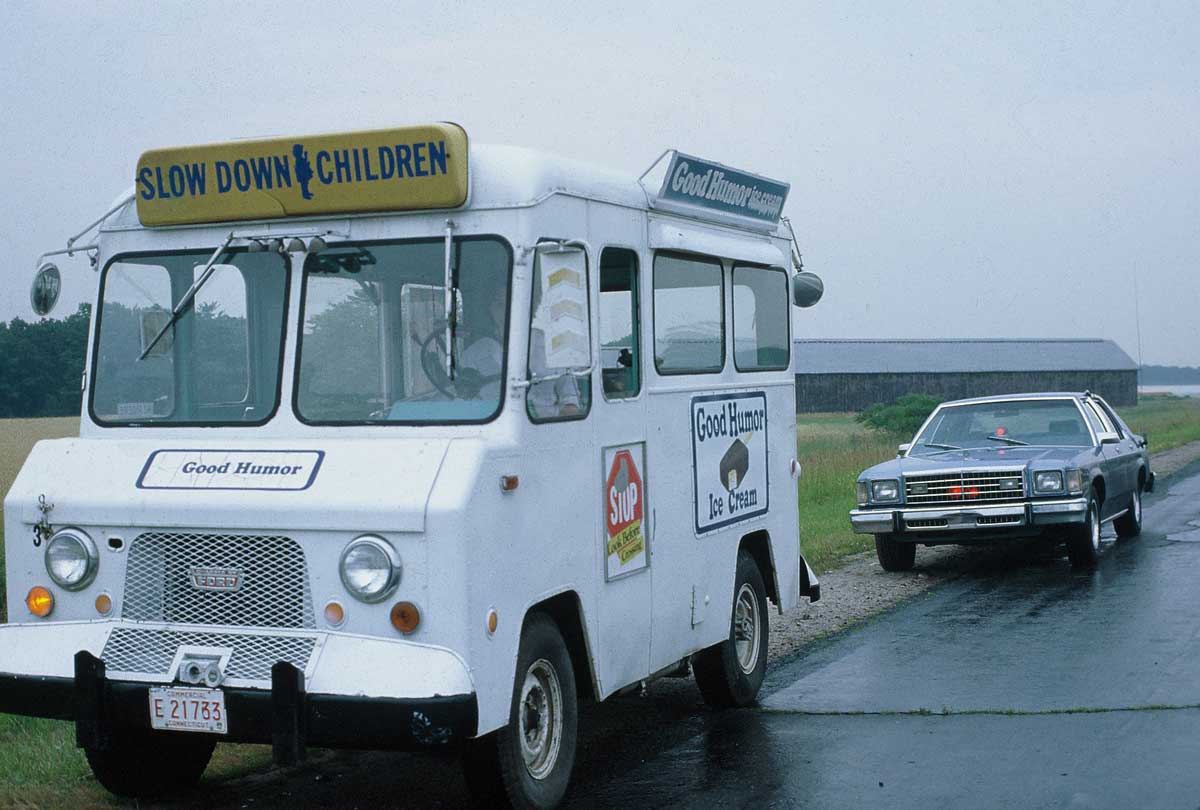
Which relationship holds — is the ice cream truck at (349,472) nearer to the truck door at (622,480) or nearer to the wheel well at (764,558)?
the truck door at (622,480)

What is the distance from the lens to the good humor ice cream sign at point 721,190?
773 centimetres

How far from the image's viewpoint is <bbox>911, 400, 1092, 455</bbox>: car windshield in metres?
15.4

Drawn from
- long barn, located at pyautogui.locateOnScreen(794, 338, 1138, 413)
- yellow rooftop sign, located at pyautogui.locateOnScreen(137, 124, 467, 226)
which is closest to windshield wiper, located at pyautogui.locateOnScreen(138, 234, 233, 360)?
yellow rooftop sign, located at pyautogui.locateOnScreen(137, 124, 467, 226)

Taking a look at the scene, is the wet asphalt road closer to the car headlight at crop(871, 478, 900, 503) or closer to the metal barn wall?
the car headlight at crop(871, 478, 900, 503)

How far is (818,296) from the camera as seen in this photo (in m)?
9.70

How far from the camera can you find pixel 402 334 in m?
6.19

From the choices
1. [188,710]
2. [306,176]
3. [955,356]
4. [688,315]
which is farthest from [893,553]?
[955,356]

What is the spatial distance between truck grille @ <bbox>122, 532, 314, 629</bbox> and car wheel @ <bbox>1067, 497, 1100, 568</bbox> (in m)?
10.0

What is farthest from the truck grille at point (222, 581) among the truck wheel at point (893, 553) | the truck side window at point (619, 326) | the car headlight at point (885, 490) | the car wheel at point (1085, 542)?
the car wheel at point (1085, 542)

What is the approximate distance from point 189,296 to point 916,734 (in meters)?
4.22

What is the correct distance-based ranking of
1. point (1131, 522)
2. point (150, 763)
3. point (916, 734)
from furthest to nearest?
point (1131, 522) < point (916, 734) < point (150, 763)

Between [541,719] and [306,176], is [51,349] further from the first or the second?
[541,719]

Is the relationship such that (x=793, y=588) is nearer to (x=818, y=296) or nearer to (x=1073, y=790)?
(x=818, y=296)

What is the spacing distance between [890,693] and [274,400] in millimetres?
4306
